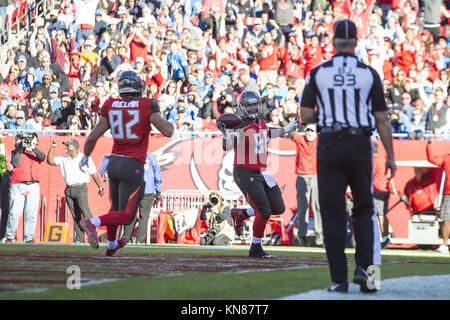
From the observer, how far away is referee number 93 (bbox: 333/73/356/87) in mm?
6723

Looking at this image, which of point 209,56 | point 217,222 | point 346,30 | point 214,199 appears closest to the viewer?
point 346,30

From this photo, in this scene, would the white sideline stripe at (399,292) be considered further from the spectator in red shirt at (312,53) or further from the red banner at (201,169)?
the spectator in red shirt at (312,53)

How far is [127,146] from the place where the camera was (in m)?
9.81

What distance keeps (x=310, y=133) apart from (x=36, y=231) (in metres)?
6.11

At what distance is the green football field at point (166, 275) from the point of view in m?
6.29

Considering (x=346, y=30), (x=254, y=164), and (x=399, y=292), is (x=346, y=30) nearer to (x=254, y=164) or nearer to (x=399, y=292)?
(x=399, y=292)

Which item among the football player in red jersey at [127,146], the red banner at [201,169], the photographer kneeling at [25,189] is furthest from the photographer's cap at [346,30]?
the photographer kneeling at [25,189]

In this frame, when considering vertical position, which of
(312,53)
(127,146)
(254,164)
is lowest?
(254,164)

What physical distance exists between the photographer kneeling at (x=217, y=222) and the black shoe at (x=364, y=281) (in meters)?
9.40

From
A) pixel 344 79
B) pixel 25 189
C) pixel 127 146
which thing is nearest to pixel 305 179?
pixel 25 189

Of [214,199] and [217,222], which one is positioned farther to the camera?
[214,199]

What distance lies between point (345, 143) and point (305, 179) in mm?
9980

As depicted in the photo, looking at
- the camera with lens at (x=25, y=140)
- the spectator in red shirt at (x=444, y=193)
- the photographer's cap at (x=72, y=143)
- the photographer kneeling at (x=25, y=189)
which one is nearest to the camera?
the spectator in red shirt at (x=444, y=193)
